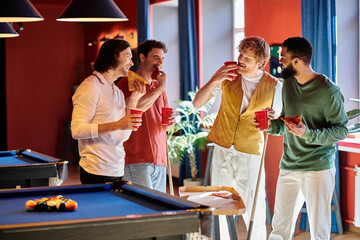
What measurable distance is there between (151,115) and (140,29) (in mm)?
4939

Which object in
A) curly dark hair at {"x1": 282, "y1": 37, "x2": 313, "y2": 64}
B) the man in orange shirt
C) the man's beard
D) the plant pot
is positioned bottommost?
the plant pot

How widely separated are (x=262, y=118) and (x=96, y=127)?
1.13 metres

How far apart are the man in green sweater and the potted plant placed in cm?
321

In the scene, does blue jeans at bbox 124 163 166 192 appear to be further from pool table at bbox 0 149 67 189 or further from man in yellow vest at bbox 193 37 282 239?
pool table at bbox 0 149 67 189

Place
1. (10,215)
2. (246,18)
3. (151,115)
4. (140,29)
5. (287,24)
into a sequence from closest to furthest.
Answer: (10,215), (151,115), (287,24), (246,18), (140,29)

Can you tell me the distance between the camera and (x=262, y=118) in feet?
12.2

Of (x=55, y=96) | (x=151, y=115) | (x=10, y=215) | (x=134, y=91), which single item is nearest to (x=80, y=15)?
(x=134, y=91)

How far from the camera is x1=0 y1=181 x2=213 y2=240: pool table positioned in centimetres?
229

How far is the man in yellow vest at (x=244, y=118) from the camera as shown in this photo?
3.93 meters

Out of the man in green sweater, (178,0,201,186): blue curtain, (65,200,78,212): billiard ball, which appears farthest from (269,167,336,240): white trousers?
(178,0,201,186): blue curtain

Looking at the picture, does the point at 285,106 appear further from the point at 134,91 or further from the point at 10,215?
the point at 10,215

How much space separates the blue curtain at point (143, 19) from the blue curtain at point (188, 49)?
109 cm

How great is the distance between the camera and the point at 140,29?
876 cm

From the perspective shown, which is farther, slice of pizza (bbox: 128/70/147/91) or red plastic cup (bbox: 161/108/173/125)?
red plastic cup (bbox: 161/108/173/125)
